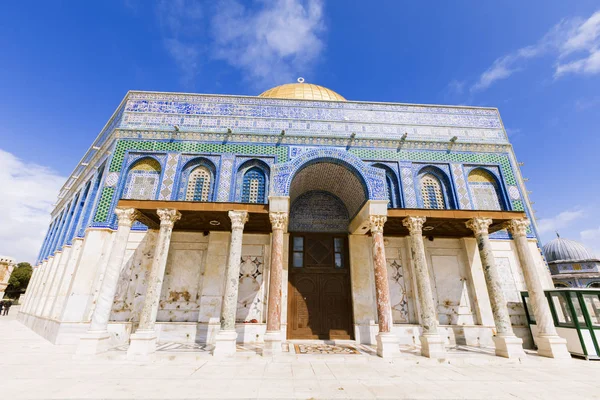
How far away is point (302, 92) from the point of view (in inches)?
653

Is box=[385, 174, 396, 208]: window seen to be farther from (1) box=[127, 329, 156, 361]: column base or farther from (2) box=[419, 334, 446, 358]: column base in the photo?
(1) box=[127, 329, 156, 361]: column base

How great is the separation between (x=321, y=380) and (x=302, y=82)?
16.7 meters

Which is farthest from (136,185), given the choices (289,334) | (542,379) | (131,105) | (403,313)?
(542,379)

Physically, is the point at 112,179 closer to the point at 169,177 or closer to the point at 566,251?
the point at 169,177

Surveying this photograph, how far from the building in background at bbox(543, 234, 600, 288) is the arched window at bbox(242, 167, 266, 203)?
3568cm

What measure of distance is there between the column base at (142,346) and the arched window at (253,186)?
5.44 meters

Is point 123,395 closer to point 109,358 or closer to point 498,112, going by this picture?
point 109,358

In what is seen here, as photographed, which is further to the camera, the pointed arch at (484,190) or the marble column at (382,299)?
the pointed arch at (484,190)

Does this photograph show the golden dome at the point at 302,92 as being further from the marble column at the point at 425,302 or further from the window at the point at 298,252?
the marble column at the point at 425,302

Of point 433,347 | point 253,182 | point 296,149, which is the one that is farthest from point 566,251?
point 253,182

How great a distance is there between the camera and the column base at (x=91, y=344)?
24.0ft

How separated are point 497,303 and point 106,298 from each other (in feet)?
36.8

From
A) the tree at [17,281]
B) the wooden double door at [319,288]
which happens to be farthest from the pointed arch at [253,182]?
the tree at [17,281]

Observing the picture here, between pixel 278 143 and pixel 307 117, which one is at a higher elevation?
pixel 307 117
